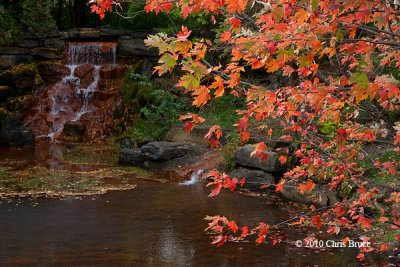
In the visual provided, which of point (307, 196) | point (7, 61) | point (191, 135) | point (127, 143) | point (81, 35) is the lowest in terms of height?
point (127, 143)

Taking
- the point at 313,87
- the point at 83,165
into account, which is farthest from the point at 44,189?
the point at 313,87

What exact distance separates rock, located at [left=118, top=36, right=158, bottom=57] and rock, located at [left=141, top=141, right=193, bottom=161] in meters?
7.30

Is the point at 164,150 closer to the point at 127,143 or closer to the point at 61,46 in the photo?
the point at 127,143

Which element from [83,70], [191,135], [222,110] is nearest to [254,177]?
[191,135]

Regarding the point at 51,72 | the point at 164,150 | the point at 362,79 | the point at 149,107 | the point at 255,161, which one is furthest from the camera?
the point at 51,72

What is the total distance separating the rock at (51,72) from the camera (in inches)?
839

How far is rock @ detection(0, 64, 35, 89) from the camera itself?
20.4m

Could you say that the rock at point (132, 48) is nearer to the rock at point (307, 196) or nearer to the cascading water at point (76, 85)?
the cascading water at point (76, 85)

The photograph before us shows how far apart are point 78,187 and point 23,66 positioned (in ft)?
37.1

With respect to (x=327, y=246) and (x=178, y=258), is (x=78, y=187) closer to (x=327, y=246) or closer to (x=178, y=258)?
(x=178, y=258)

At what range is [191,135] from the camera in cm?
1605

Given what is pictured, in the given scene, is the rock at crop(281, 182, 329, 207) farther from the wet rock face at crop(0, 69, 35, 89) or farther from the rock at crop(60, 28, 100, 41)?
the rock at crop(60, 28, 100, 41)

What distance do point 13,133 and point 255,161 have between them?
9902 millimetres

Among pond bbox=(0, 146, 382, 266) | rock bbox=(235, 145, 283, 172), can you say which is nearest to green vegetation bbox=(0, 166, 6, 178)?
pond bbox=(0, 146, 382, 266)
